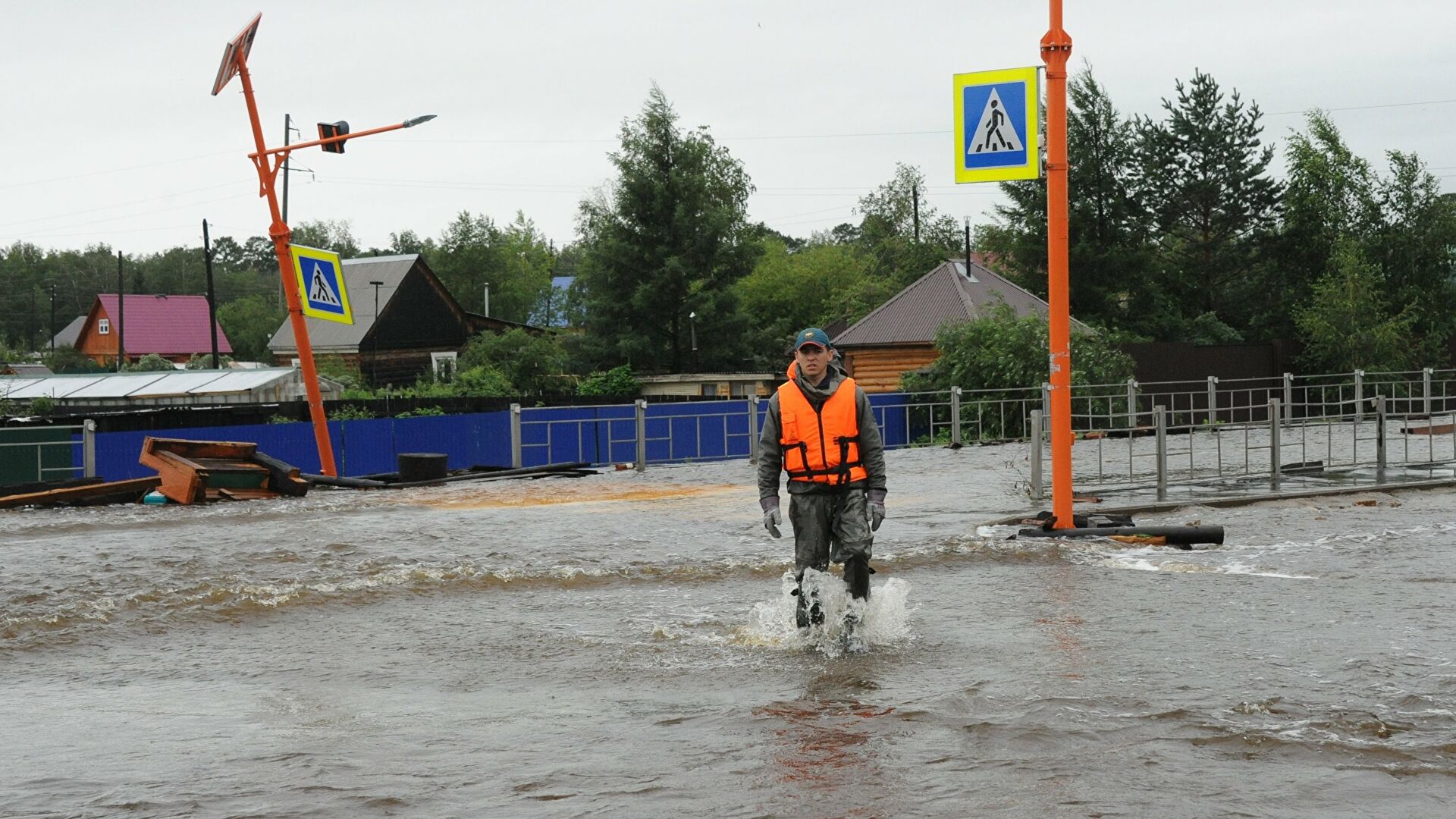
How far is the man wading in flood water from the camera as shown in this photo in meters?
7.88

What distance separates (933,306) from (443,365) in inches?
994

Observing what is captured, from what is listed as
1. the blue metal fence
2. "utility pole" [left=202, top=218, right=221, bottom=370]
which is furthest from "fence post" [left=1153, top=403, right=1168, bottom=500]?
"utility pole" [left=202, top=218, right=221, bottom=370]

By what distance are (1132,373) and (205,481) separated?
74.0ft

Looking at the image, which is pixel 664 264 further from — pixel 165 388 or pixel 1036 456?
pixel 1036 456

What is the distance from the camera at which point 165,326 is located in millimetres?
81125

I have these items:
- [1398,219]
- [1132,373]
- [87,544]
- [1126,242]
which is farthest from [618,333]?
[87,544]

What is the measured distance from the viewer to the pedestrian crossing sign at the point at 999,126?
1200cm

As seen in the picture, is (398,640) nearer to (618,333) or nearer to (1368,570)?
(1368,570)

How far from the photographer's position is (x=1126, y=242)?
50531mm

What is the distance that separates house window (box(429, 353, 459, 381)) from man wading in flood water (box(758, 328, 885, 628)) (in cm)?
4788

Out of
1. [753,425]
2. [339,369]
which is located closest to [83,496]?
[753,425]

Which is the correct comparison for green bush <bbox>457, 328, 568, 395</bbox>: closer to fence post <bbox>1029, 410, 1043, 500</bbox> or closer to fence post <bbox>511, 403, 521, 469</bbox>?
fence post <bbox>511, 403, 521, 469</bbox>

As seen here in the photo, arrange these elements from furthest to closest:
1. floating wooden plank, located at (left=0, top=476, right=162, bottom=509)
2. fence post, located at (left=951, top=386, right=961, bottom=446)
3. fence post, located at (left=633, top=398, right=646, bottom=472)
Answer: fence post, located at (left=951, top=386, right=961, bottom=446), fence post, located at (left=633, top=398, right=646, bottom=472), floating wooden plank, located at (left=0, top=476, right=162, bottom=509)

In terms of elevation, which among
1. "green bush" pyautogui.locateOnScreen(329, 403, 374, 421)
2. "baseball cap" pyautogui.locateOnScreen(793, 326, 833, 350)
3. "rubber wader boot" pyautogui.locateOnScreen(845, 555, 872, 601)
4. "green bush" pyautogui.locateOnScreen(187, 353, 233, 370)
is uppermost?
"green bush" pyautogui.locateOnScreen(187, 353, 233, 370)
